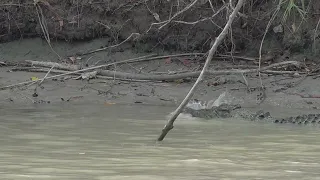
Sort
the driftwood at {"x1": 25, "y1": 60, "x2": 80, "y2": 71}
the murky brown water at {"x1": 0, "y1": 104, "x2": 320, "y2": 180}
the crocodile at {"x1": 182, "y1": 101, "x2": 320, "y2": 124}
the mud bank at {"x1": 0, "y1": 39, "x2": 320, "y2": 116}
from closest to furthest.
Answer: the murky brown water at {"x1": 0, "y1": 104, "x2": 320, "y2": 180}
the crocodile at {"x1": 182, "y1": 101, "x2": 320, "y2": 124}
the mud bank at {"x1": 0, "y1": 39, "x2": 320, "y2": 116}
the driftwood at {"x1": 25, "y1": 60, "x2": 80, "y2": 71}

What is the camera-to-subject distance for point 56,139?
563cm

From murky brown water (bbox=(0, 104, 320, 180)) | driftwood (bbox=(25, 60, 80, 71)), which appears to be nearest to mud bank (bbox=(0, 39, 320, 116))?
driftwood (bbox=(25, 60, 80, 71))

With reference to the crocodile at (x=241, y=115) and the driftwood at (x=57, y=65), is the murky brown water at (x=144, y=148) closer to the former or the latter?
the crocodile at (x=241, y=115)

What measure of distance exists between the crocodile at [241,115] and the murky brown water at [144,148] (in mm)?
259

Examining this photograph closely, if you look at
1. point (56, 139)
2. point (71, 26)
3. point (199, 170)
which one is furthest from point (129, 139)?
point (71, 26)

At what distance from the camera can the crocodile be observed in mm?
6855

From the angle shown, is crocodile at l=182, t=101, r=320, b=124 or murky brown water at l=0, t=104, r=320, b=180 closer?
murky brown water at l=0, t=104, r=320, b=180

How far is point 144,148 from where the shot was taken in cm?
519

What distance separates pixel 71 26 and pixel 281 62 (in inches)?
149

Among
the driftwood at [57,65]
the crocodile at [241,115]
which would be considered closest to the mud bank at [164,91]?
the driftwood at [57,65]

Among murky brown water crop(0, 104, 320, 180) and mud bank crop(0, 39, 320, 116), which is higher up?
murky brown water crop(0, 104, 320, 180)

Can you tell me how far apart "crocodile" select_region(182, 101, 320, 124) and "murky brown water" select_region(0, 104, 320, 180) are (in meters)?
0.26

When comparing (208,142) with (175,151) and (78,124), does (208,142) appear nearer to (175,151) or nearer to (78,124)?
(175,151)

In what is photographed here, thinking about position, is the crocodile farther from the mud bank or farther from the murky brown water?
the mud bank
